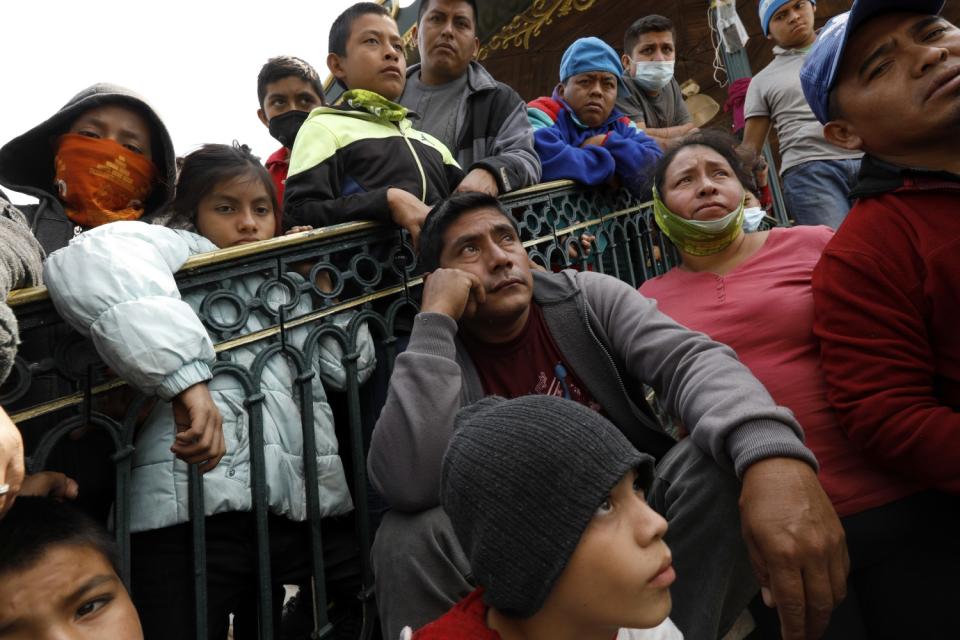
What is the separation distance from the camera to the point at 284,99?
3785mm

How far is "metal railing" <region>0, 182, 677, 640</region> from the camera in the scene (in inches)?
66.2

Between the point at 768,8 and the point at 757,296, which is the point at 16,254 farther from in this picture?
the point at 768,8

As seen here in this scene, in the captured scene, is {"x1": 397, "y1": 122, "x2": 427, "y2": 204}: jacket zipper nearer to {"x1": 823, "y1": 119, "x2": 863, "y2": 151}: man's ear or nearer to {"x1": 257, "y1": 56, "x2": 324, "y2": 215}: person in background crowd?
{"x1": 257, "y1": 56, "x2": 324, "y2": 215}: person in background crowd

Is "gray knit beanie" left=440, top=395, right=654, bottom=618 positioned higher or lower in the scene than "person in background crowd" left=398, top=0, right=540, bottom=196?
lower

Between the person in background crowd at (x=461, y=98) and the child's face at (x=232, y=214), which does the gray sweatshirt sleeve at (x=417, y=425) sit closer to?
the child's face at (x=232, y=214)

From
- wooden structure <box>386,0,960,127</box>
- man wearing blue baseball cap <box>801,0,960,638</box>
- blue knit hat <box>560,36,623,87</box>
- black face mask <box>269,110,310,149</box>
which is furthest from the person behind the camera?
wooden structure <box>386,0,960,127</box>

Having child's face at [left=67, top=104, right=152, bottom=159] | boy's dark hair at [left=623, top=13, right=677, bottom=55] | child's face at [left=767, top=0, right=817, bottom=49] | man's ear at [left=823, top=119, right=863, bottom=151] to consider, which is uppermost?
child's face at [left=67, top=104, right=152, bottom=159]

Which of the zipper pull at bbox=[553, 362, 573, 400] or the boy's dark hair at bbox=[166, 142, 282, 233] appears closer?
the zipper pull at bbox=[553, 362, 573, 400]

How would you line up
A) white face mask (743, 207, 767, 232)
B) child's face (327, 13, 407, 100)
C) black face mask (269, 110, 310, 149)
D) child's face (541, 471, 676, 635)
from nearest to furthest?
child's face (541, 471, 676, 635) < child's face (327, 13, 407, 100) < white face mask (743, 207, 767, 232) < black face mask (269, 110, 310, 149)

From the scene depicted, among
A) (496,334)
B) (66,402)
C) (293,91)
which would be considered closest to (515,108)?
(293,91)

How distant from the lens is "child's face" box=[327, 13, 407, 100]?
3.20 m

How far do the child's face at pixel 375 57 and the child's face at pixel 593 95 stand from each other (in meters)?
1.25

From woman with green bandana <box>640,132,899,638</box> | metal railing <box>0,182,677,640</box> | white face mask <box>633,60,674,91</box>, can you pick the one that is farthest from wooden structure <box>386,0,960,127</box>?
metal railing <box>0,182,677,640</box>

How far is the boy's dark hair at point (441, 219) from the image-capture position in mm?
2287
